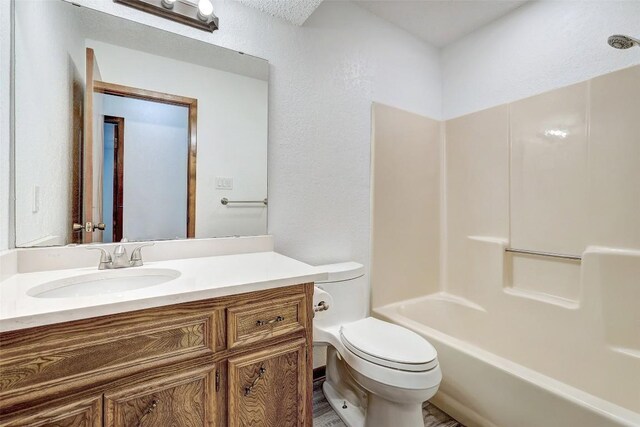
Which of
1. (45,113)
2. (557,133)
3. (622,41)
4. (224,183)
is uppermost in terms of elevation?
(622,41)

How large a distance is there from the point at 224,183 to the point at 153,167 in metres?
0.33

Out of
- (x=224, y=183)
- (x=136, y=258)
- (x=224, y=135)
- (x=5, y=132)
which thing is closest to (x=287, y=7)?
(x=224, y=135)

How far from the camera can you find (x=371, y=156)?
2018 millimetres

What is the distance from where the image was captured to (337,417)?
5.09 ft

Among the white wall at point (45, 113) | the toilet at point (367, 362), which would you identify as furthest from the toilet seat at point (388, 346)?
the white wall at point (45, 113)

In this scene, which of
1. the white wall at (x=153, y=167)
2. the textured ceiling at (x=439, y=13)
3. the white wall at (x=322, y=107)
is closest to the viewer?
Answer: the white wall at (x=153, y=167)

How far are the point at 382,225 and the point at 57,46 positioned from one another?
191 cm

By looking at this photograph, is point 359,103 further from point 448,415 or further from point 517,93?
point 448,415

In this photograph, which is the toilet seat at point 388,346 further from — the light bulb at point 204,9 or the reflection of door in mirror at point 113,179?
the light bulb at point 204,9

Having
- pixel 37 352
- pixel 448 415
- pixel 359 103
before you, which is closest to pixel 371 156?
pixel 359 103

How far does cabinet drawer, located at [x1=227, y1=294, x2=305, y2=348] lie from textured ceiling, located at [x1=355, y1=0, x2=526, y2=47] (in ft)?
6.53

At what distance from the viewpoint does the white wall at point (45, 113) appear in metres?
1.08

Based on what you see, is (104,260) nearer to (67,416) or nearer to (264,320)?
(67,416)

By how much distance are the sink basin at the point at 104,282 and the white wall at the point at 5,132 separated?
24 cm
